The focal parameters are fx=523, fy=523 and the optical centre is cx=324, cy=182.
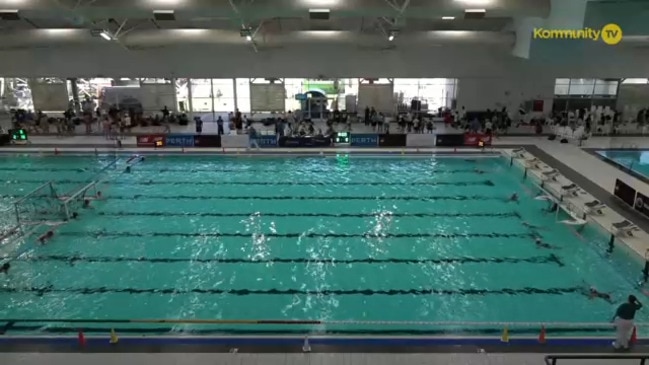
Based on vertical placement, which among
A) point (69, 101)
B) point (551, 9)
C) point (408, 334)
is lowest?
point (408, 334)

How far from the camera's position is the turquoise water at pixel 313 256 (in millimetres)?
8973

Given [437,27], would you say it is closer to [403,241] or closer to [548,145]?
[548,145]

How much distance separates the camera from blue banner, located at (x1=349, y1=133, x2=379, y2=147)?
20253mm

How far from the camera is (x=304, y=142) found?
20.3m

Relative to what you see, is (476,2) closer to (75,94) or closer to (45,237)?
(45,237)

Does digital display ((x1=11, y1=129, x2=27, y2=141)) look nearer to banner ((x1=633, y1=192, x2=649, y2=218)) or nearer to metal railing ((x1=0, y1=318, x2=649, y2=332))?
metal railing ((x1=0, y1=318, x2=649, y2=332))

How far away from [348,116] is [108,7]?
12.3 meters

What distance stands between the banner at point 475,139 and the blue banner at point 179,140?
1058cm

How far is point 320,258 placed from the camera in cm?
1078

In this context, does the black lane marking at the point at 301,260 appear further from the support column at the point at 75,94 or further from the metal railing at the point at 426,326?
the support column at the point at 75,94

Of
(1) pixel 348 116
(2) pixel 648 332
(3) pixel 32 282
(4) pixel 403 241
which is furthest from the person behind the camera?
(1) pixel 348 116

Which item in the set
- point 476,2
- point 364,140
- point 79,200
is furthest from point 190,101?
point 476,2

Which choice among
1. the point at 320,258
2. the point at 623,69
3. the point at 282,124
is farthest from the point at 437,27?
the point at 320,258

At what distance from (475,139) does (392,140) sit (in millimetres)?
3162
